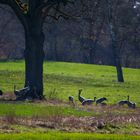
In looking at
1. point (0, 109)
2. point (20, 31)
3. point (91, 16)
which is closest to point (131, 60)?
point (20, 31)

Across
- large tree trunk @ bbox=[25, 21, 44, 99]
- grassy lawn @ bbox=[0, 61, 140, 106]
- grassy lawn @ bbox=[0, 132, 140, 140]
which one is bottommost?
grassy lawn @ bbox=[0, 61, 140, 106]

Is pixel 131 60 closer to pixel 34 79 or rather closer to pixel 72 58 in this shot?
pixel 72 58

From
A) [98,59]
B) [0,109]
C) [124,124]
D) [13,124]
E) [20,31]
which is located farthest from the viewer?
[98,59]

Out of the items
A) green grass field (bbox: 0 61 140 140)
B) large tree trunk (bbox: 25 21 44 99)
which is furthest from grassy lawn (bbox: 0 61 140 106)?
large tree trunk (bbox: 25 21 44 99)

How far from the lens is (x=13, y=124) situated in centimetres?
1858

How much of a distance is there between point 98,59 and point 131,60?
8.43 metres

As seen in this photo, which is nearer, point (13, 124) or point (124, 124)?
point (13, 124)

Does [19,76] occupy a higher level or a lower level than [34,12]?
lower

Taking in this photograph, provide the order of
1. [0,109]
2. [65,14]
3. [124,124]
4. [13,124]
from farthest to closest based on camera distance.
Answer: [65,14], [0,109], [124,124], [13,124]

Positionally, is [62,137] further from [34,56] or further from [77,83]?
[77,83]

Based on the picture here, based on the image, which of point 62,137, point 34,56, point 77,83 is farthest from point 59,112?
point 77,83

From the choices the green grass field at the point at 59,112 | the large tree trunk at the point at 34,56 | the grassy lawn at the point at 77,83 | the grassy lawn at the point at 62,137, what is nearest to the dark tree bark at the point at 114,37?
the grassy lawn at the point at 77,83

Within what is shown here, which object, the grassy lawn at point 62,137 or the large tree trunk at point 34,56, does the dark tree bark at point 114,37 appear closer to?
the large tree trunk at point 34,56

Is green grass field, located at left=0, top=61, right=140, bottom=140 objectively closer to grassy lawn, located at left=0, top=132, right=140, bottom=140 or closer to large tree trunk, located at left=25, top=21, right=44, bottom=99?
grassy lawn, located at left=0, top=132, right=140, bottom=140
